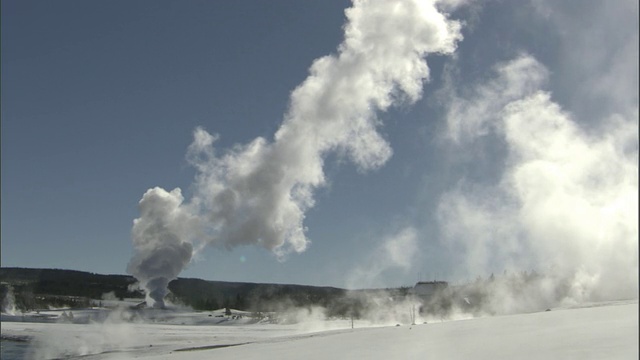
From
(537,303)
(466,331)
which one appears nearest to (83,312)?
(537,303)

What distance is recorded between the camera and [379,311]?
90.6 m

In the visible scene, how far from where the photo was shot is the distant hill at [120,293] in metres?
128

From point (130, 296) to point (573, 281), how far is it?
11548 cm

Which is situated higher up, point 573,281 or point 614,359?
point 573,281

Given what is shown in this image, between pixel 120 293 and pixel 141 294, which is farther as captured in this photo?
pixel 120 293

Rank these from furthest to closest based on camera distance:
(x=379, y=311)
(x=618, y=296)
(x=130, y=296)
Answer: (x=130, y=296) < (x=379, y=311) < (x=618, y=296)

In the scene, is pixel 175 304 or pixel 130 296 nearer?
pixel 175 304

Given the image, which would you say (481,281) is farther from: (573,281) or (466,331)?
(466,331)

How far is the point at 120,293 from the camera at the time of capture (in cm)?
15788

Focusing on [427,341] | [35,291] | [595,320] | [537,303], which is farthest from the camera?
Answer: [35,291]

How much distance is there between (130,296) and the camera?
144000 mm

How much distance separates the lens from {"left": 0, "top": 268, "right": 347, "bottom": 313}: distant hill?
5037 inches

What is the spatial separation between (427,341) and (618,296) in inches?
1228

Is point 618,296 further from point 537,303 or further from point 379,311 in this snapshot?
point 379,311
